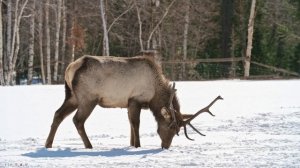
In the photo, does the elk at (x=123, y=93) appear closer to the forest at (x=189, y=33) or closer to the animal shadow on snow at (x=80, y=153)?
the animal shadow on snow at (x=80, y=153)

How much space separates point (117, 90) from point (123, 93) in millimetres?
111

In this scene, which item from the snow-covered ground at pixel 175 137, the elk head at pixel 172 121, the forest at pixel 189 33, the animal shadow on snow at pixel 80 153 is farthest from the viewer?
the forest at pixel 189 33

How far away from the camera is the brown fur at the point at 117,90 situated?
860cm

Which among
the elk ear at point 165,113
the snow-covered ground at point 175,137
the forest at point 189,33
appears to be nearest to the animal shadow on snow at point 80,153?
the snow-covered ground at point 175,137

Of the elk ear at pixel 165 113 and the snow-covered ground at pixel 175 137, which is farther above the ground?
the elk ear at pixel 165 113

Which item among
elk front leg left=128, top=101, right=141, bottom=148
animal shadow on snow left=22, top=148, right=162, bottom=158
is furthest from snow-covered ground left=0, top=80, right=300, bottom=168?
elk front leg left=128, top=101, right=141, bottom=148

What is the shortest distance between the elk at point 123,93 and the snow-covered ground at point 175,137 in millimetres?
304

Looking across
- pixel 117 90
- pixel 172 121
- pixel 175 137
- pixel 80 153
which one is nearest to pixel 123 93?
pixel 117 90

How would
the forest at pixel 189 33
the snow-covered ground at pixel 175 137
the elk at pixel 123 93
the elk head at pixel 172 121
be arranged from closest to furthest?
1. the snow-covered ground at pixel 175 137
2. the elk at pixel 123 93
3. the elk head at pixel 172 121
4. the forest at pixel 189 33

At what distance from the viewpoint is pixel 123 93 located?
351 inches

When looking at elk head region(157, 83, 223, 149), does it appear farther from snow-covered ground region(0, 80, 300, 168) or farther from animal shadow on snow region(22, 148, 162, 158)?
animal shadow on snow region(22, 148, 162, 158)

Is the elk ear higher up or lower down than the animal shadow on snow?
higher up

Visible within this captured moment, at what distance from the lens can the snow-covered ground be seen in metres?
6.75

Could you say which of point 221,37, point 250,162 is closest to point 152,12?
point 221,37
